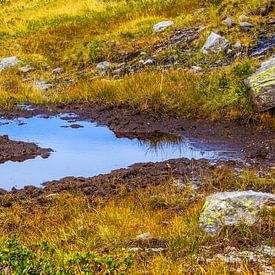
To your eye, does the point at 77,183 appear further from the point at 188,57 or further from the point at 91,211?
the point at 188,57

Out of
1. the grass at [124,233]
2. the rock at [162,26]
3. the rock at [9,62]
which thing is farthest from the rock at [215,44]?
the grass at [124,233]

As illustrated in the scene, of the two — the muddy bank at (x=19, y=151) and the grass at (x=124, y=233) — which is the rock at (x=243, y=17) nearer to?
the muddy bank at (x=19, y=151)

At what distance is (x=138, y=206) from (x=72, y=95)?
8834 millimetres

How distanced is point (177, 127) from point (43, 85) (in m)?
7.29

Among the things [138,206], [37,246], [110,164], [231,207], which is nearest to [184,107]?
[110,164]

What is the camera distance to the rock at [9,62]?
21425mm

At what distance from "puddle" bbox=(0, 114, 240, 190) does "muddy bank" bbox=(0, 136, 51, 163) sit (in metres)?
0.20

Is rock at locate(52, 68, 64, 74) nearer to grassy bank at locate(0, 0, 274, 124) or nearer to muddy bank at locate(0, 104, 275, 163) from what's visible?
grassy bank at locate(0, 0, 274, 124)

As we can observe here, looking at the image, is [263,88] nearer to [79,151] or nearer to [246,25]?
[79,151]

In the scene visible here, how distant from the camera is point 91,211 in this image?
25.4ft

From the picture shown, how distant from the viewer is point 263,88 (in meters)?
12.0

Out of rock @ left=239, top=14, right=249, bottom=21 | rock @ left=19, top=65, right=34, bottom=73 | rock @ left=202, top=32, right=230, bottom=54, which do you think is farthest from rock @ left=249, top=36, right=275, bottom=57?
rock @ left=19, top=65, right=34, bottom=73

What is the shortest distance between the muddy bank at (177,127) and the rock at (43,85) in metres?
2.60

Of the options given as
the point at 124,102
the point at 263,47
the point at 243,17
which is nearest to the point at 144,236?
the point at 124,102
